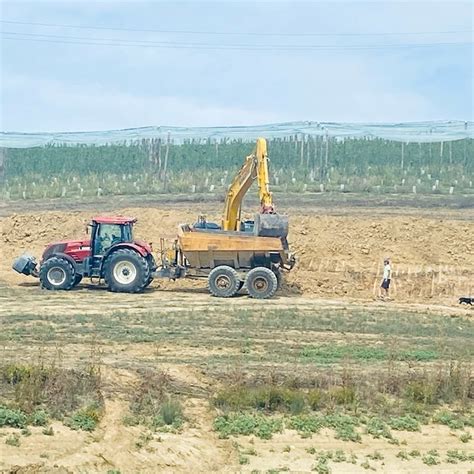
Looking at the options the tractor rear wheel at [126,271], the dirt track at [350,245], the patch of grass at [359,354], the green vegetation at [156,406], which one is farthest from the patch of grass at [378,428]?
the tractor rear wheel at [126,271]

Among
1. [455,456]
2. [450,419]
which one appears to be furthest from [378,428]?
[450,419]

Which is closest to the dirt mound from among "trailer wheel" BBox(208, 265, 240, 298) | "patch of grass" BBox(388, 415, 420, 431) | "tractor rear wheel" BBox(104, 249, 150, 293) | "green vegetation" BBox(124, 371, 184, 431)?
"trailer wheel" BBox(208, 265, 240, 298)

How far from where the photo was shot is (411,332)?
1989 centimetres

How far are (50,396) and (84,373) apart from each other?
2.80 feet

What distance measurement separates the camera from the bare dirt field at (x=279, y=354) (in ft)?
39.4

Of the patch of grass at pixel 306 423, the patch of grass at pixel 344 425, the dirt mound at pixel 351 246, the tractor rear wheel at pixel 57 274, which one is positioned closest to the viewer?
the patch of grass at pixel 344 425

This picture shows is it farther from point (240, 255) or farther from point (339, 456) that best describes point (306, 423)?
point (240, 255)

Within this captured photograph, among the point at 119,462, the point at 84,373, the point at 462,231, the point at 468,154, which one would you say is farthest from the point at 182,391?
the point at 468,154

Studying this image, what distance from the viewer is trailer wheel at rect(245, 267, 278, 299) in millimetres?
24438

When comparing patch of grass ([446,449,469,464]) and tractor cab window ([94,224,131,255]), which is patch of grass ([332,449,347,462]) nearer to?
patch of grass ([446,449,469,464])

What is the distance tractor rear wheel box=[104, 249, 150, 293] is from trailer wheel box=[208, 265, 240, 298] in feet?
5.77

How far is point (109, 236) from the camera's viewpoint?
82.8ft

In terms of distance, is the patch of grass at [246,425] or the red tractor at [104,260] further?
the red tractor at [104,260]

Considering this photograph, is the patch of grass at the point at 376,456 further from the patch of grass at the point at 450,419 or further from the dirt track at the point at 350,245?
the dirt track at the point at 350,245
